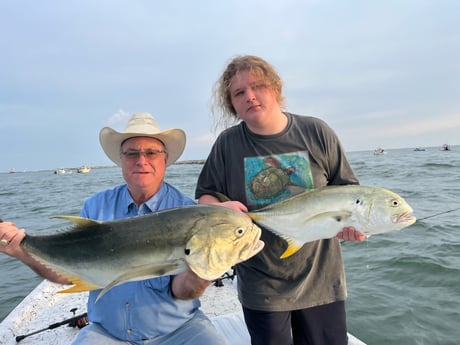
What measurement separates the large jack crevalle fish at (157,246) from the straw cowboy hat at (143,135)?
107cm

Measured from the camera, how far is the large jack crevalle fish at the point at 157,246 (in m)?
2.10

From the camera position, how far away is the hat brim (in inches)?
124

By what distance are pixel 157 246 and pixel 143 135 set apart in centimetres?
128

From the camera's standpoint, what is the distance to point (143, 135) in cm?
310

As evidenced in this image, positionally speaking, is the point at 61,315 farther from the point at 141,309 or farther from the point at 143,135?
the point at 143,135

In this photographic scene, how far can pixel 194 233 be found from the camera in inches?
83.9

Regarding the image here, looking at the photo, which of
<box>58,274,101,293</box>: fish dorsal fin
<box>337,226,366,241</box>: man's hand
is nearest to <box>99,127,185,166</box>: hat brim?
<box>58,274,101,293</box>: fish dorsal fin

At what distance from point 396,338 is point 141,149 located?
4832mm

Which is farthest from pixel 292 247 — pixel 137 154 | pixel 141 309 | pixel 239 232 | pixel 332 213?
pixel 137 154

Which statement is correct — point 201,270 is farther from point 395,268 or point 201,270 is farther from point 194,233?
point 395,268

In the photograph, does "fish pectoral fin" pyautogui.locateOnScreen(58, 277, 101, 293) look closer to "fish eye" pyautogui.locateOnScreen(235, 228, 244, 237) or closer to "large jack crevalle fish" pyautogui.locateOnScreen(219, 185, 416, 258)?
"fish eye" pyautogui.locateOnScreen(235, 228, 244, 237)

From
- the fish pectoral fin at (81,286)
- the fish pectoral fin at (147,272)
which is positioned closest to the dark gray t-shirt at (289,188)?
the fish pectoral fin at (147,272)

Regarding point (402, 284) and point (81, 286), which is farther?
point (402, 284)

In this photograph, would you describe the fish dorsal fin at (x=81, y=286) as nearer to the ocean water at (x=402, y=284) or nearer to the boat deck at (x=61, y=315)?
the boat deck at (x=61, y=315)
